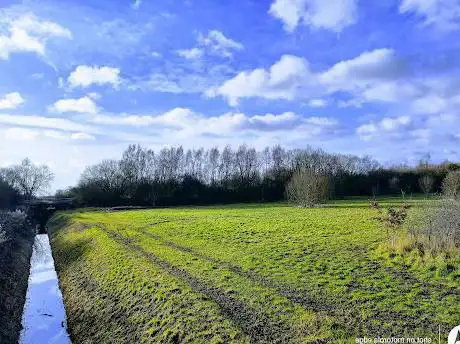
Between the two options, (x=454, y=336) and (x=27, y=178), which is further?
(x=27, y=178)

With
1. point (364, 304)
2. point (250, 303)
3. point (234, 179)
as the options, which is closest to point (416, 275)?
point (364, 304)

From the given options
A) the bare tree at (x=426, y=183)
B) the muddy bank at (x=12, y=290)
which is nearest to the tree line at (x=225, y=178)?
the bare tree at (x=426, y=183)

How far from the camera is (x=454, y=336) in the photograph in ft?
32.6

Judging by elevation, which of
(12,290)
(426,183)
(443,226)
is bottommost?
(12,290)

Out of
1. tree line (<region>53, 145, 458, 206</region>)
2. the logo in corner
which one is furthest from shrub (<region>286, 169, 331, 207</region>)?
the logo in corner

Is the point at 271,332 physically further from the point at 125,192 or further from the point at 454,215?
the point at 125,192

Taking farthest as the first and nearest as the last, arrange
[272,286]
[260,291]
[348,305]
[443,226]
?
[443,226] → [272,286] → [260,291] → [348,305]

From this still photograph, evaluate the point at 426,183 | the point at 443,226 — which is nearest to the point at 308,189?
the point at 443,226

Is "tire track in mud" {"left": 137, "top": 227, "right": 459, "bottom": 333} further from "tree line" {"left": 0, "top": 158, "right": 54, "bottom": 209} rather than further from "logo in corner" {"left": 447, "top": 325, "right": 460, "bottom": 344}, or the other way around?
"tree line" {"left": 0, "top": 158, "right": 54, "bottom": 209}

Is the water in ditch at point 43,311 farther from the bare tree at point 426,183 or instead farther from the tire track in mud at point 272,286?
the bare tree at point 426,183

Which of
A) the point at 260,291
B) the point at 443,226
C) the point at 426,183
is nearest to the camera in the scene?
the point at 260,291

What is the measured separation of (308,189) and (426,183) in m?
47.5

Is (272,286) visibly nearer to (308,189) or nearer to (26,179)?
(308,189)

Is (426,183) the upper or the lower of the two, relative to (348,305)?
upper
